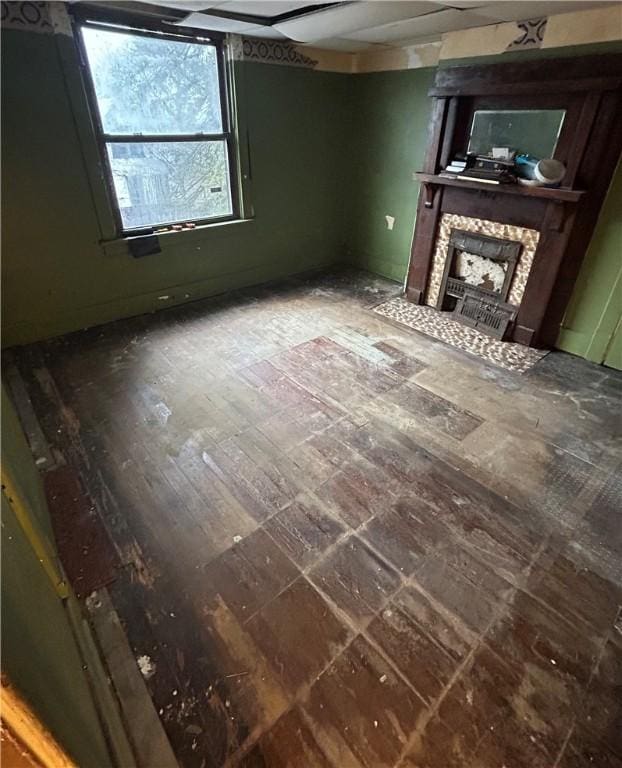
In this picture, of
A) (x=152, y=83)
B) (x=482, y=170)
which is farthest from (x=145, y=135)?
(x=482, y=170)

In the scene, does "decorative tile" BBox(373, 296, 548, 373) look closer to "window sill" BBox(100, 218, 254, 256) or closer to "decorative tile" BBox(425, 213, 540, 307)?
"decorative tile" BBox(425, 213, 540, 307)

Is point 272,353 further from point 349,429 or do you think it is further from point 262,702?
point 262,702

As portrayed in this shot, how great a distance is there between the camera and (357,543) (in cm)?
179

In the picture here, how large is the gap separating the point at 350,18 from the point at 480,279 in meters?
2.09

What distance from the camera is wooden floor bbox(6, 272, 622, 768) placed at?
1.27m

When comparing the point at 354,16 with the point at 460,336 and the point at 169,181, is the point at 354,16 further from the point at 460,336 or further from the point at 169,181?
the point at 460,336

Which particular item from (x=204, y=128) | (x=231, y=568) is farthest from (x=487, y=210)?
(x=231, y=568)

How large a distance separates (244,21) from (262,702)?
3848 millimetres

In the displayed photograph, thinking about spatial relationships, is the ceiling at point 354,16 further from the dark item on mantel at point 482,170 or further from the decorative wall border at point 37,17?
the dark item on mantel at point 482,170

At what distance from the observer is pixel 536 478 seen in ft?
6.98

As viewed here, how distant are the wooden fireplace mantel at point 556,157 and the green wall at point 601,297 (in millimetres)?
63

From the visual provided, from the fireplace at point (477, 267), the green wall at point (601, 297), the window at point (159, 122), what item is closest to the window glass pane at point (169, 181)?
the window at point (159, 122)

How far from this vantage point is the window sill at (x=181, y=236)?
330 cm

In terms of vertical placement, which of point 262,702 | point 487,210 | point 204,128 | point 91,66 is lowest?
point 262,702
